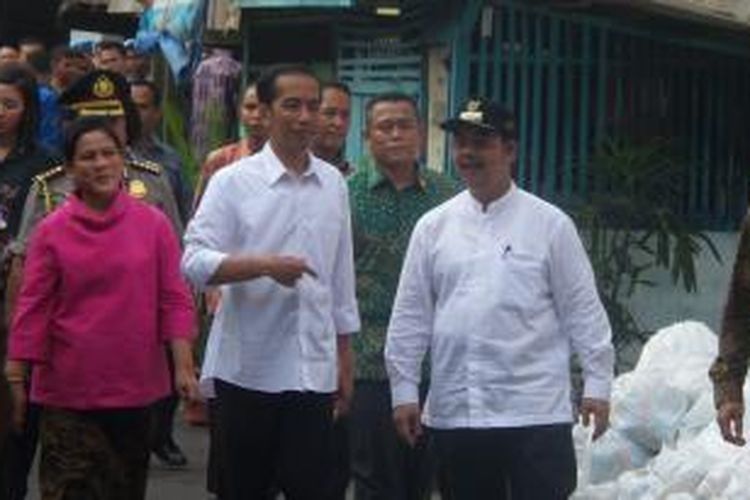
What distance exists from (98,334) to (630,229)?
476 centimetres

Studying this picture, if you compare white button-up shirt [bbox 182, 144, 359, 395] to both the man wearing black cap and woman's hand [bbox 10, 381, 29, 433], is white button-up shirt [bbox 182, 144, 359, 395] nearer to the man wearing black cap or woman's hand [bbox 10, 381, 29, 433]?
woman's hand [bbox 10, 381, 29, 433]

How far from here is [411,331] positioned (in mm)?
6805

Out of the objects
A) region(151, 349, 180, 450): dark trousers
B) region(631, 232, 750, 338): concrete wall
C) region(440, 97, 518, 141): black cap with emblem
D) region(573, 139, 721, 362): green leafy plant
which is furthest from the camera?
region(631, 232, 750, 338): concrete wall

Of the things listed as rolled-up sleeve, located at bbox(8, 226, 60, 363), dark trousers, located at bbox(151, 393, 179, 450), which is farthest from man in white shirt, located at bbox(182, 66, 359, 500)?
dark trousers, located at bbox(151, 393, 179, 450)

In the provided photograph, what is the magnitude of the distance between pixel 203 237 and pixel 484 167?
0.97 meters

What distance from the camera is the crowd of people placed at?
6551 mm

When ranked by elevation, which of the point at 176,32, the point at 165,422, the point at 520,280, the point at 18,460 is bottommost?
the point at 165,422

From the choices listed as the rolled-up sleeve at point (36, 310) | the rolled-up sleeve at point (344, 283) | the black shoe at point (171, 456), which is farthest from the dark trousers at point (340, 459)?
the black shoe at point (171, 456)

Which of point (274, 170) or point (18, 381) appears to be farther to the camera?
point (18, 381)

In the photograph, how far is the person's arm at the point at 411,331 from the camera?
22.2 feet

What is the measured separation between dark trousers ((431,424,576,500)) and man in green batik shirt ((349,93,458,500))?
723mm

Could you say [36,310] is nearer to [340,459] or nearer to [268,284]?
[268,284]

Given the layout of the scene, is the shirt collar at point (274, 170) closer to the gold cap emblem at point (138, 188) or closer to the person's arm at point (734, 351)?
the gold cap emblem at point (138, 188)

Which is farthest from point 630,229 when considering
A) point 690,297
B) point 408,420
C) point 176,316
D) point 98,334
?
point 98,334
